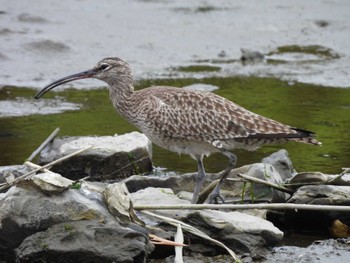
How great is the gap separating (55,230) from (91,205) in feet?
1.19

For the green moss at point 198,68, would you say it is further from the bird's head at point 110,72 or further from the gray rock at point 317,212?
the gray rock at point 317,212

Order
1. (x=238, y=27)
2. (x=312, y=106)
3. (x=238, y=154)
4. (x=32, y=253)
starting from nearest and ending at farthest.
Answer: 1. (x=32, y=253)
2. (x=238, y=154)
3. (x=312, y=106)
4. (x=238, y=27)

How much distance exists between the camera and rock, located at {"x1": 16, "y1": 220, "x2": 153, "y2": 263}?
290 inches

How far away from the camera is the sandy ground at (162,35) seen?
14.9 m

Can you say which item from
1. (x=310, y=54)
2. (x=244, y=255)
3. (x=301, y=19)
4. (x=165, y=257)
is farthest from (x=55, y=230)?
(x=301, y=19)

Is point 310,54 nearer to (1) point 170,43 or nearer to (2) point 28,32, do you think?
(1) point 170,43

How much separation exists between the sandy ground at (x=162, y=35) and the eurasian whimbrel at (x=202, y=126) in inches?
200

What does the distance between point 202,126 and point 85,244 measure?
1975 mm

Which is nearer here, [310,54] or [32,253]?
[32,253]

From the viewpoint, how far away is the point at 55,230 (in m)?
7.51

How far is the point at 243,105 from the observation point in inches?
526

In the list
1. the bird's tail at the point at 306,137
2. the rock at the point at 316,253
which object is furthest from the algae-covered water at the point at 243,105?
the rock at the point at 316,253

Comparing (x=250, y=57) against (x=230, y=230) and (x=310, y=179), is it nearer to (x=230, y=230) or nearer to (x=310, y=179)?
(x=310, y=179)

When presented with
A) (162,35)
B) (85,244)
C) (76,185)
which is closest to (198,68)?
(162,35)
